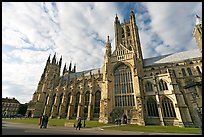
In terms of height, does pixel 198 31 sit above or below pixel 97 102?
above

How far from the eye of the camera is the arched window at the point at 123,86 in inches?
1271

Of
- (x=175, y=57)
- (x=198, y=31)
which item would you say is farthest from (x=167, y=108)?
(x=198, y=31)

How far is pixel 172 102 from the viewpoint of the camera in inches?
1104

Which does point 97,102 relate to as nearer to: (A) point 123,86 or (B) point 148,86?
(A) point 123,86

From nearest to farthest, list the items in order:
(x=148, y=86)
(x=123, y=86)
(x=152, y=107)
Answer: (x=152, y=107) < (x=148, y=86) < (x=123, y=86)

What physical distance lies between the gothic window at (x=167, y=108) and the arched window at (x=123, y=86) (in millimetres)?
7099

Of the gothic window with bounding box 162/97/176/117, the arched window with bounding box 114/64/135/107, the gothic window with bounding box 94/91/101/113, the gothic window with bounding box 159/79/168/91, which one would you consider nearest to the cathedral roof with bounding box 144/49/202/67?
the arched window with bounding box 114/64/135/107

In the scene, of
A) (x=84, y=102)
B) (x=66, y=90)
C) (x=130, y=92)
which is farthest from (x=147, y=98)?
(x=66, y=90)

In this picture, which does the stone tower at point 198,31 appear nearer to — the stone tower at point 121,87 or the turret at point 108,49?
the stone tower at point 121,87

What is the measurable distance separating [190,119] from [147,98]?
9394mm

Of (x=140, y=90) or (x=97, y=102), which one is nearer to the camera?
(x=140, y=90)

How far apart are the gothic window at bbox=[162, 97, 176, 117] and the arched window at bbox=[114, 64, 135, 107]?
7099 mm

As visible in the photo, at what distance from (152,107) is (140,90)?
16.1ft

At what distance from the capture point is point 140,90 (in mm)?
30938
